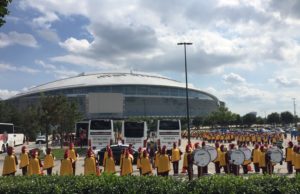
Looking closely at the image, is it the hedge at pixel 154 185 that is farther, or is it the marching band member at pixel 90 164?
the marching band member at pixel 90 164

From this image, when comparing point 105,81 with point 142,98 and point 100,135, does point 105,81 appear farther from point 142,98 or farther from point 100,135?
point 100,135

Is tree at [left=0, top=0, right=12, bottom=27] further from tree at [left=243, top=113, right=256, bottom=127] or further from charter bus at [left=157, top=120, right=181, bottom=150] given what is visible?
tree at [left=243, top=113, right=256, bottom=127]

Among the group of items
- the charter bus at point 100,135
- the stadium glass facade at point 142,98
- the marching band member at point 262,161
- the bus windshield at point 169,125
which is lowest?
the marching band member at point 262,161

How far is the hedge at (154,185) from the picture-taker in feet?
29.8

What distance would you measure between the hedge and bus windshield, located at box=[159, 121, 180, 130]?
90.9 feet

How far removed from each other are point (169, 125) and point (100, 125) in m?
5.53

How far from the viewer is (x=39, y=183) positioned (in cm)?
991

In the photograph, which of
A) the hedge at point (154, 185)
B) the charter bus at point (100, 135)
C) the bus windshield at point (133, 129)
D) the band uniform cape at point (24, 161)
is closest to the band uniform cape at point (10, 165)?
the band uniform cape at point (24, 161)

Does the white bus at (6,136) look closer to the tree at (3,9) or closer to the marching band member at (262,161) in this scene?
the marching band member at (262,161)

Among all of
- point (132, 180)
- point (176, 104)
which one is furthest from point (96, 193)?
point (176, 104)

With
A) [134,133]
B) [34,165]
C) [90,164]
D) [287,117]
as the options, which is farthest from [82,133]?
[287,117]

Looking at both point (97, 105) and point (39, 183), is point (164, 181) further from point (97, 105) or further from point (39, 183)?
point (97, 105)

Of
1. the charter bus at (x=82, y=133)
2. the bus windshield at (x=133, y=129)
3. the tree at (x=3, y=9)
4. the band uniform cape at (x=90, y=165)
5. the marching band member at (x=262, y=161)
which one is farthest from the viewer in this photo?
the charter bus at (x=82, y=133)

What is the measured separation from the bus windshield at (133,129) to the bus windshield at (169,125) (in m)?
2.36
